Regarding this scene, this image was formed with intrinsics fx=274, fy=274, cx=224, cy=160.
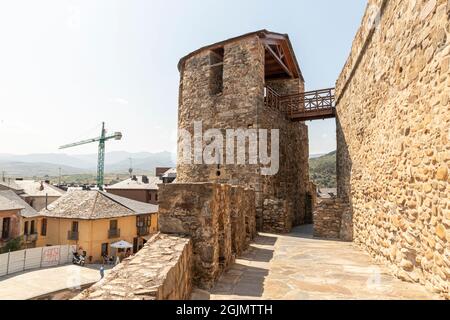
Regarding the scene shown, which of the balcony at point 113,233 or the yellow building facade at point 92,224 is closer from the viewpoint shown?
the yellow building facade at point 92,224

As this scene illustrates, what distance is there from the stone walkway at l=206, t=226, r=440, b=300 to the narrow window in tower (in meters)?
9.39

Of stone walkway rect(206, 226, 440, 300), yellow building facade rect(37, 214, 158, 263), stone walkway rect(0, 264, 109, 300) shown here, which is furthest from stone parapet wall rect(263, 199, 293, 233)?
yellow building facade rect(37, 214, 158, 263)

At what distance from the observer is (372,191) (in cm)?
639

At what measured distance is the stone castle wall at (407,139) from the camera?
3.38m

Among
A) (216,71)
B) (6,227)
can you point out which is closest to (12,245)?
(6,227)

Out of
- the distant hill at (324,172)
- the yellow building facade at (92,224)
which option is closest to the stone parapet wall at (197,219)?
the yellow building facade at (92,224)

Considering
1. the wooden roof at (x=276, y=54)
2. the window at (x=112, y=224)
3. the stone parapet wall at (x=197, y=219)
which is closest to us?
the stone parapet wall at (x=197, y=219)

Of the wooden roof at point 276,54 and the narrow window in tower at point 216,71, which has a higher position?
the wooden roof at point 276,54

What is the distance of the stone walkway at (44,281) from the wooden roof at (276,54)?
14.5 m

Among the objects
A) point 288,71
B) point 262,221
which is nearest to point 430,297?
point 262,221

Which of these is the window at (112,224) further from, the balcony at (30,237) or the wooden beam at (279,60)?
the wooden beam at (279,60)

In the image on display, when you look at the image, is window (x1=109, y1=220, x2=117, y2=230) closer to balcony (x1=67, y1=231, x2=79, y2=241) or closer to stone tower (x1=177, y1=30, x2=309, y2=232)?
balcony (x1=67, y1=231, x2=79, y2=241)

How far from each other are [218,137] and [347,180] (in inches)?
238
